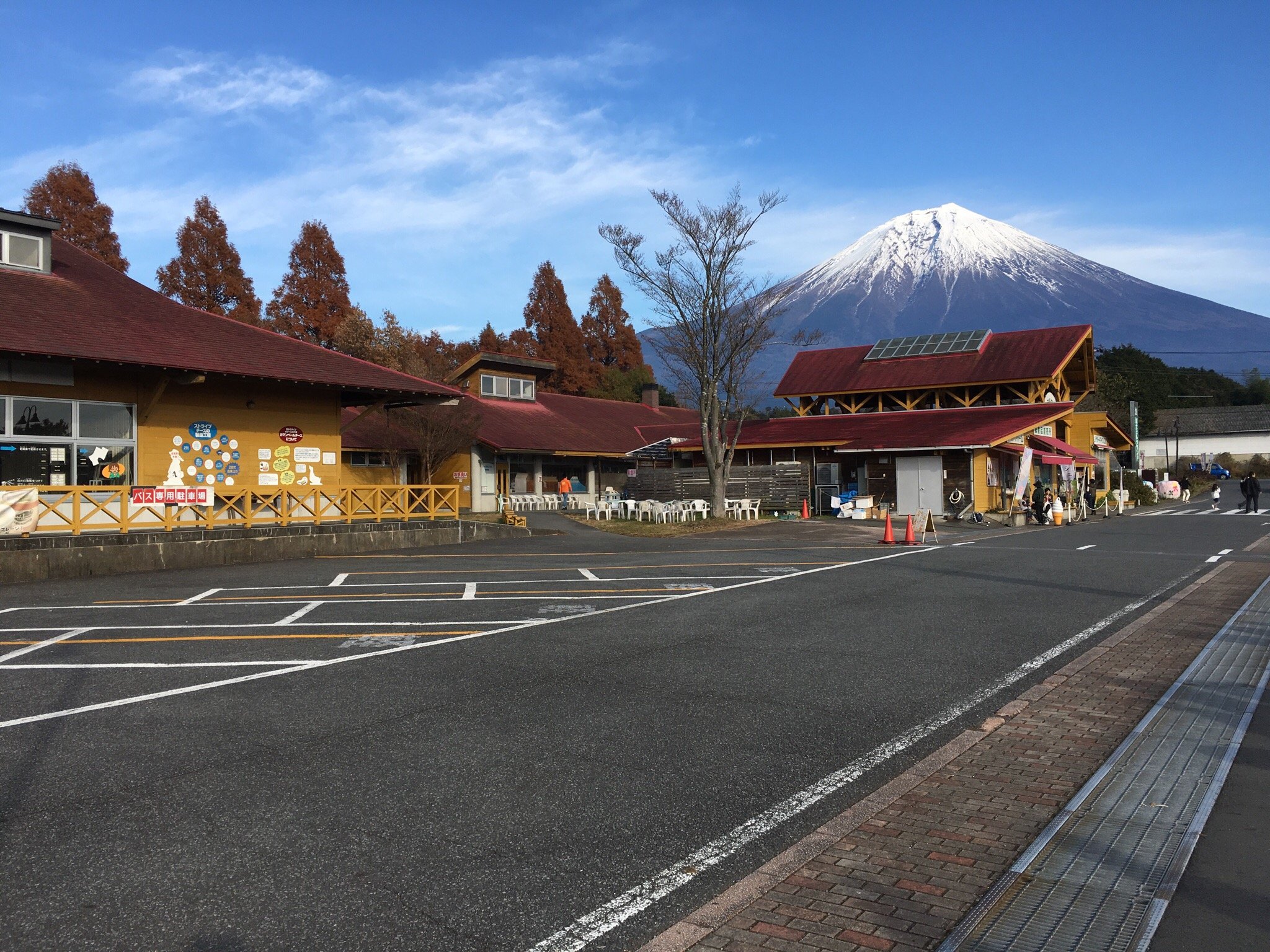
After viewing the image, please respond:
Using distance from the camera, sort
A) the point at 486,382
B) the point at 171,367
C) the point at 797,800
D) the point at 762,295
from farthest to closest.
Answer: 1. the point at 486,382
2. the point at 762,295
3. the point at 171,367
4. the point at 797,800

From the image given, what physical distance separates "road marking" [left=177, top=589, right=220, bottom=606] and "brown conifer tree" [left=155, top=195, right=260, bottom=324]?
40.1 meters

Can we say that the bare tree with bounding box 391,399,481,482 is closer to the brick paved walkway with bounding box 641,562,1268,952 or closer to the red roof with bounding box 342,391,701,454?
the red roof with bounding box 342,391,701,454

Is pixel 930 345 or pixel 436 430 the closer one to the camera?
pixel 436 430

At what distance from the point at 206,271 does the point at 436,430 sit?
25.2 meters

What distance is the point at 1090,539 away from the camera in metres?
21.4

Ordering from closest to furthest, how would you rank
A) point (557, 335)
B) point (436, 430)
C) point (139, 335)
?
point (139, 335), point (436, 430), point (557, 335)

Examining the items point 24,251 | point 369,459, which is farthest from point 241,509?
point 369,459

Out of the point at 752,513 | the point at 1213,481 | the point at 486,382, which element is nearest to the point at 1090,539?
the point at 752,513

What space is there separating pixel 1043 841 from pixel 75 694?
6.59m

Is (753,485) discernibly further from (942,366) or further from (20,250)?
(20,250)

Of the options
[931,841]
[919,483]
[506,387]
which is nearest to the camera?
[931,841]

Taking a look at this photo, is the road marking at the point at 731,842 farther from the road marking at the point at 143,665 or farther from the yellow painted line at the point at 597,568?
the yellow painted line at the point at 597,568

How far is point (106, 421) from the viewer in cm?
1942

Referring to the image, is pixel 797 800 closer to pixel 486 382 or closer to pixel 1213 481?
pixel 486 382
